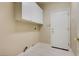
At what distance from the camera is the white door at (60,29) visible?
12.7 ft

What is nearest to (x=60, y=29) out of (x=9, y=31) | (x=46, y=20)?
(x=46, y=20)

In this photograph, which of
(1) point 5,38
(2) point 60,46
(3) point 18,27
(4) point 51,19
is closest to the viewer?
(1) point 5,38

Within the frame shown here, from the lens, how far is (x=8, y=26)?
6.68ft

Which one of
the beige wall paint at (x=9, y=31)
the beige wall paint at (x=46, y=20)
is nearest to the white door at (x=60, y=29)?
the beige wall paint at (x=46, y=20)

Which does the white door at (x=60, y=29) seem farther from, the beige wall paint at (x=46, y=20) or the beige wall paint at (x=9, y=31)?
the beige wall paint at (x=9, y=31)

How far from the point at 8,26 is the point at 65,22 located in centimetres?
248

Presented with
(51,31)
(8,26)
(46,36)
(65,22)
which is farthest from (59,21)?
(8,26)

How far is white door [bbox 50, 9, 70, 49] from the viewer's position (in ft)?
12.7

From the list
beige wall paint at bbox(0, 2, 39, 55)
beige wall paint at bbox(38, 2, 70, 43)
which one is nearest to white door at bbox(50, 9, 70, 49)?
beige wall paint at bbox(38, 2, 70, 43)

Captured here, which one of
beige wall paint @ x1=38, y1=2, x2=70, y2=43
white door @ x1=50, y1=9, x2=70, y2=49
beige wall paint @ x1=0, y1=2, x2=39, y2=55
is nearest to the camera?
beige wall paint @ x1=0, y1=2, x2=39, y2=55

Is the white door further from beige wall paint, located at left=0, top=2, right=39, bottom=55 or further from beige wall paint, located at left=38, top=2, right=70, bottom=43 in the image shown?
beige wall paint, located at left=0, top=2, right=39, bottom=55

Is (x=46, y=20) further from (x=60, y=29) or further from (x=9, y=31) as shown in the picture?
(x=9, y=31)

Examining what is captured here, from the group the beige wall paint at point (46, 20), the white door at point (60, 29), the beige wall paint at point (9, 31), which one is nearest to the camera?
the beige wall paint at point (9, 31)

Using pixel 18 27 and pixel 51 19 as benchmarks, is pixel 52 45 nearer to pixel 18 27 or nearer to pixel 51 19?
pixel 51 19
